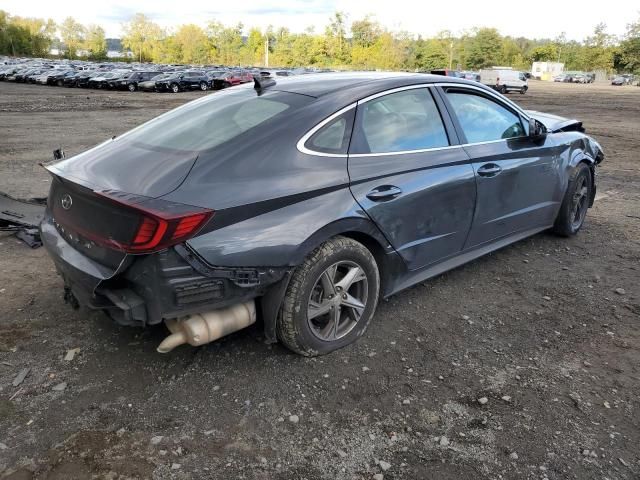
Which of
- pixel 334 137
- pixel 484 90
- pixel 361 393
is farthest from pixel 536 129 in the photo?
pixel 361 393

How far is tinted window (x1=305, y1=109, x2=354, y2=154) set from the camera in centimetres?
311

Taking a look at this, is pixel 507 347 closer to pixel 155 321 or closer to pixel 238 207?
pixel 238 207

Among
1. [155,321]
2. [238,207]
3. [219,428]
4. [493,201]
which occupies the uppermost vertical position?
[238,207]

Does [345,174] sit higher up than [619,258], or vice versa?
[345,174]

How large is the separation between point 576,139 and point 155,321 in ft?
14.6

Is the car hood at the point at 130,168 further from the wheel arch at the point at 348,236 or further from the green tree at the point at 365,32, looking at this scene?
the green tree at the point at 365,32

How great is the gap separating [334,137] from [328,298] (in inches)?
38.4

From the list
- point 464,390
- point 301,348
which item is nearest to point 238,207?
point 301,348

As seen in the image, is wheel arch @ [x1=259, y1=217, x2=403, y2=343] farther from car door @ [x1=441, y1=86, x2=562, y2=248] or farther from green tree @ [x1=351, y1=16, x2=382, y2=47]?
green tree @ [x1=351, y1=16, x2=382, y2=47]

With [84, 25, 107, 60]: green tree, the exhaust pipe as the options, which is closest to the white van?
the exhaust pipe

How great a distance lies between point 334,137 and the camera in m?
3.20

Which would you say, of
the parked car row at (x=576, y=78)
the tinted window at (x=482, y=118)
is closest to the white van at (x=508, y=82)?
the tinted window at (x=482, y=118)

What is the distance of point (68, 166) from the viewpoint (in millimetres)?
3240

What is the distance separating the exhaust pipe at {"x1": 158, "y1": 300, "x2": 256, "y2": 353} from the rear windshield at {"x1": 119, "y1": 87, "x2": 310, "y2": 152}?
92 centimetres
